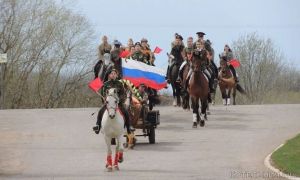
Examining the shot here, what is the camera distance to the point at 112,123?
1919cm

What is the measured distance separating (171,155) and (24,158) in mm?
3997

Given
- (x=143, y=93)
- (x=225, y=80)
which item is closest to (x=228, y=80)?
(x=225, y=80)

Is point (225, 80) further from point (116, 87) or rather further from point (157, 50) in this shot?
point (116, 87)

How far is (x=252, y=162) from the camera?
20469mm

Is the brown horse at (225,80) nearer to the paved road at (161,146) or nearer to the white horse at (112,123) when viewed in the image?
the paved road at (161,146)

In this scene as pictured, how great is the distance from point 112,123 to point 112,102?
1.98 ft

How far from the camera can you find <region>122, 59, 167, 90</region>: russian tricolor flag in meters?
27.1

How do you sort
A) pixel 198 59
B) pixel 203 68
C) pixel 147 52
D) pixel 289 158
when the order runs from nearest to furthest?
1. pixel 289 158
2. pixel 198 59
3. pixel 203 68
4. pixel 147 52

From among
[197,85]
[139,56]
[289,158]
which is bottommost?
[289,158]

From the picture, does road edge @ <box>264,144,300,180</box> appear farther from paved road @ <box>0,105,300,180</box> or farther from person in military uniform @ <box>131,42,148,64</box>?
person in military uniform @ <box>131,42,148,64</box>

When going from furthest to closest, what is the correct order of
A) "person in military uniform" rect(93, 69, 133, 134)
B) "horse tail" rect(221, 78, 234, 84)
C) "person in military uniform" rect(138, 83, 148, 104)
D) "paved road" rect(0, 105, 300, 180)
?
"horse tail" rect(221, 78, 234, 84) < "person in military uniform" rect(138, 83, 148, 104) < "person in military uniform" rect(93, 69, 133, 134) < "paved road" rect(0, 105, 300, 180)

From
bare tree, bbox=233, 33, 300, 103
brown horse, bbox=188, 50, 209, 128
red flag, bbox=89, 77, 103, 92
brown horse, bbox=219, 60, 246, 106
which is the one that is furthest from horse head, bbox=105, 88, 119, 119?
bare tree, bbox=233, 33, 300, 103

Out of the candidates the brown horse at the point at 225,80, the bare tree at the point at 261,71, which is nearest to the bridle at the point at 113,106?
the brown horse at the point at 225,80

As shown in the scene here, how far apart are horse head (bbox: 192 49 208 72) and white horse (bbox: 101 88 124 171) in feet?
30.0
